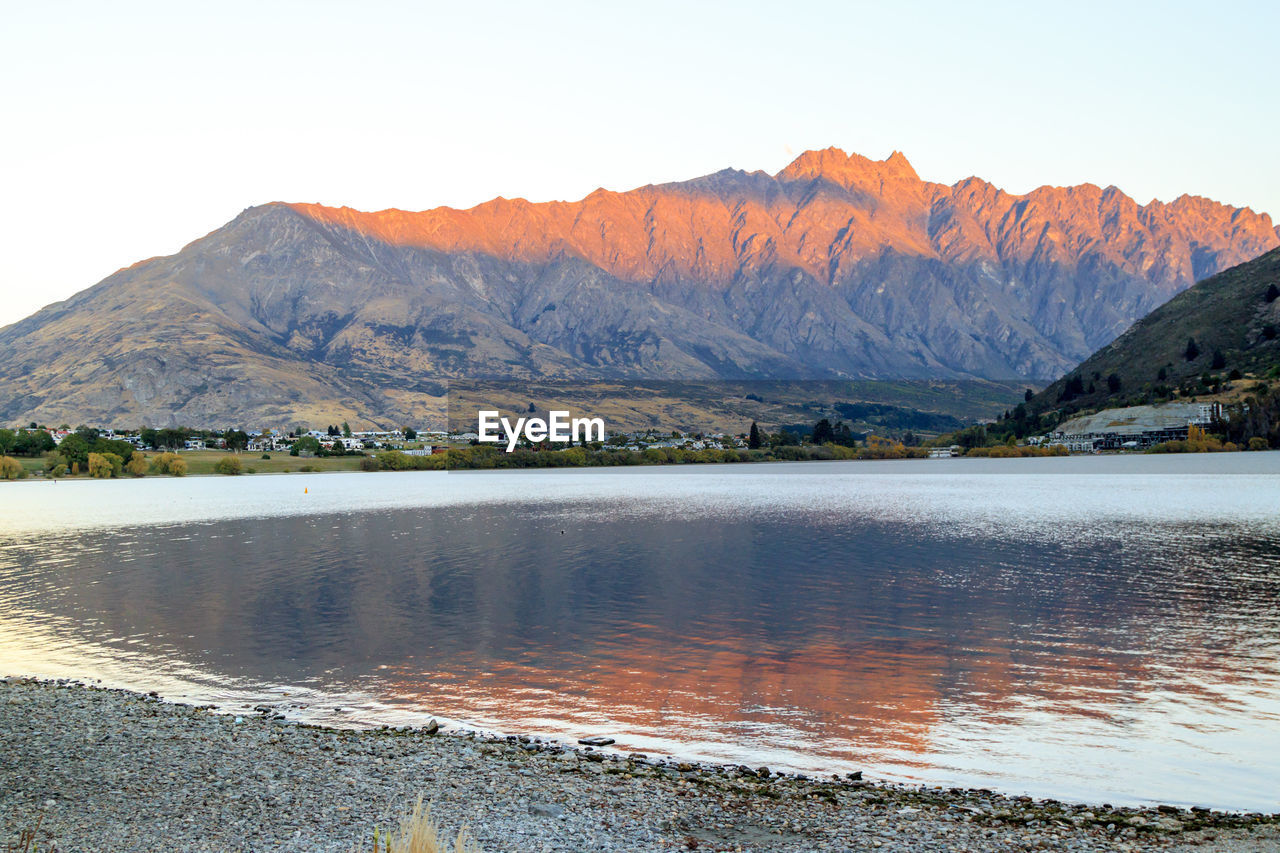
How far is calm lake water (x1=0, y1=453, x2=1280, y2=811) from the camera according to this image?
72.9 ft

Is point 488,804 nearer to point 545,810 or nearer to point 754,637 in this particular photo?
point 545,810

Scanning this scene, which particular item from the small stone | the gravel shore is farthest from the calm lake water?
the small stone

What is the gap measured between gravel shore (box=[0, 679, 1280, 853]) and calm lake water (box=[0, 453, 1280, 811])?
6.53ft

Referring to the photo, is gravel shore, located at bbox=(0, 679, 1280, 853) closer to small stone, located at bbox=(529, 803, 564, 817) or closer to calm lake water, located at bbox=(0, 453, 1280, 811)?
small stone, located at bbox=(529, 803, 564, 817)

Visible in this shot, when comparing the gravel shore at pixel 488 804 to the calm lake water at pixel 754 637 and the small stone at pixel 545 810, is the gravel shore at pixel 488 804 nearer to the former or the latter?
the small stone at pixel 545 810

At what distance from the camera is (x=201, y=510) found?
422 feet

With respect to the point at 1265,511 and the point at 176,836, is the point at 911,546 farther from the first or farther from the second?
the point at 176,836

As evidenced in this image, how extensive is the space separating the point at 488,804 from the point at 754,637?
20797 millimetres

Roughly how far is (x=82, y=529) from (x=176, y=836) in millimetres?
96010

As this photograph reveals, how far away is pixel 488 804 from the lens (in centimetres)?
1728

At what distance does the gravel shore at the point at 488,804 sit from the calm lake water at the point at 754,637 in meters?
1.99

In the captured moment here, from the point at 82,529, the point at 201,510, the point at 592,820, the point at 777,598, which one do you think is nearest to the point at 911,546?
the point at 777,598

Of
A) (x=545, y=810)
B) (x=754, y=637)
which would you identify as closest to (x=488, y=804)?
(x=545, y=810)

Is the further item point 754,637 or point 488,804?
point 754,637
